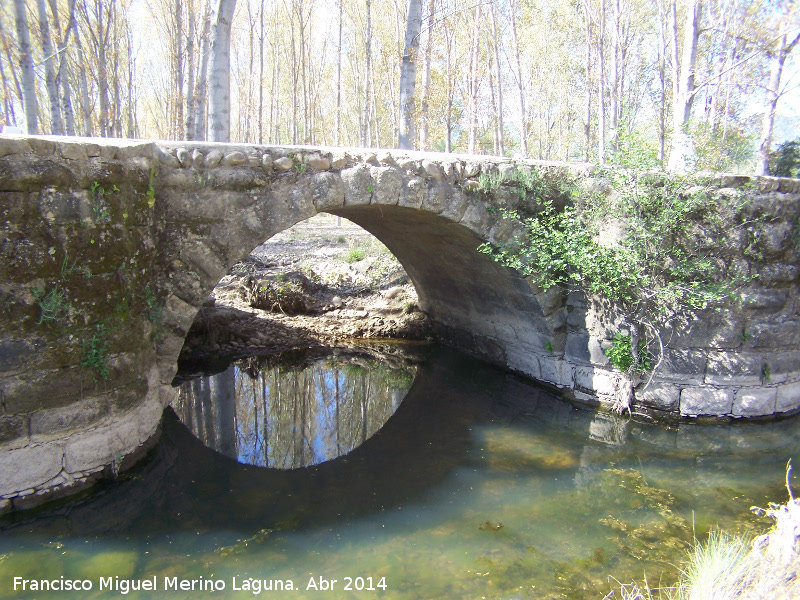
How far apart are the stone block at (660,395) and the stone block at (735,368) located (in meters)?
0.37

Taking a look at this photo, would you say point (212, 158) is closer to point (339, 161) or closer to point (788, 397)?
point (339, 161)

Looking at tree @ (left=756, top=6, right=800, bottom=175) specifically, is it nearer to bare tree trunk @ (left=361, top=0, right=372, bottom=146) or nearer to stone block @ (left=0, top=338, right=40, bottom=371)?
bare tree trunk @ (left=361, top=0, right=372, bottom=146)

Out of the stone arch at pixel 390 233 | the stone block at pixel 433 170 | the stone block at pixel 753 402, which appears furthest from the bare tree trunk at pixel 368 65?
the stone block at pixel 753 402

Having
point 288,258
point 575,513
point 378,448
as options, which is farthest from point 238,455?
point 288,258

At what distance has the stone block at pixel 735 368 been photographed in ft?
19.1

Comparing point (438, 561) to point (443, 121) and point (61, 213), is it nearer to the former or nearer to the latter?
point (61, 213)

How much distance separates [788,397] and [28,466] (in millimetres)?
7247

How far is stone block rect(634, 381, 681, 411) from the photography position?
19.7ft

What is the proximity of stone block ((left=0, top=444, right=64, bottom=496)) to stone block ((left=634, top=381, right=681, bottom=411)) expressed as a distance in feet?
18.5

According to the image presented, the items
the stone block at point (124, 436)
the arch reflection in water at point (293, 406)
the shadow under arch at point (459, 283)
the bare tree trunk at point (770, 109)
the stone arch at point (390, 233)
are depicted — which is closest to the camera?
the stone block at point (124, 436)

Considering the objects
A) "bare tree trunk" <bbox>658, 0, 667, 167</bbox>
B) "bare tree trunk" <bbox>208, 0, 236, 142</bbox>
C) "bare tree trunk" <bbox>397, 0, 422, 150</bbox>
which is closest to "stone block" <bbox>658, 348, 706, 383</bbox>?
"bare tree trunk" <bbox>397, 0, 422, 150</bbox>

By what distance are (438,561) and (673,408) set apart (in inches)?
148

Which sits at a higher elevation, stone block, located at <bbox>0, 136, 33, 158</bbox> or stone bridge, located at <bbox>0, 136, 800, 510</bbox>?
stone block, located at <bbox>0, 136, 33, 158</bbox>

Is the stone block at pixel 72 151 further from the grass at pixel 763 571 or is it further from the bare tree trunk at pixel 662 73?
the bare tree trunk at pixel 662 73
